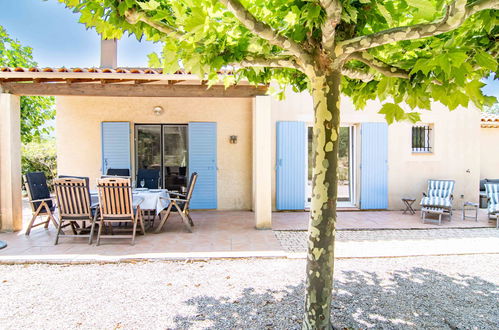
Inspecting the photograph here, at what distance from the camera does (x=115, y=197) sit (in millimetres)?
4805

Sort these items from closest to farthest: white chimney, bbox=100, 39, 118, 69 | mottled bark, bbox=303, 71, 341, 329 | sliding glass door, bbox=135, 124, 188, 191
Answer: mottled bark, bbox=303, 71, 341, 329
sliding glass door, bbox=135, 124, 188, 191
white chimney, bbox=100, 39, 118, 69

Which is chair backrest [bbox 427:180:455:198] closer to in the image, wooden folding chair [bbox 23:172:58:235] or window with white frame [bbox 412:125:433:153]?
window with white frame [bbox 412:125:433:153]

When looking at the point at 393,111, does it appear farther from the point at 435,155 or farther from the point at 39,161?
the point at 39,161

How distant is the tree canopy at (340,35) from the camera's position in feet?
5.46

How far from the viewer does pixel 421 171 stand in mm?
8391

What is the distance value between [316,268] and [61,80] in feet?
19.7

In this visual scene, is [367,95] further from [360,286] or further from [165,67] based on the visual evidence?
A: [360,286]

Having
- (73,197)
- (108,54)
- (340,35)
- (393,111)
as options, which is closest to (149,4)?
(340,35)

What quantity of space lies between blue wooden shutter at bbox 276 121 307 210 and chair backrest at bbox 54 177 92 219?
4544mm

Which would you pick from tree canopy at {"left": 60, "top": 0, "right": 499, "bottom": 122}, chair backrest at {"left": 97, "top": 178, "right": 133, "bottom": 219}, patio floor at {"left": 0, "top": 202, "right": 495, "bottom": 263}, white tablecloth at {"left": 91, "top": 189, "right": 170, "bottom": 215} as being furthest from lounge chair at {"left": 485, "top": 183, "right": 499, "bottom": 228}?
chair backrest at {"left": 97, "top": 178, "right": 133, "bottom": 219}

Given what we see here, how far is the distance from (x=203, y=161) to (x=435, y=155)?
639 centimetres

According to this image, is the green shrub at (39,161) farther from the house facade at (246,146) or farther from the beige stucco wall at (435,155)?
the beige stucco wall at (435,155)

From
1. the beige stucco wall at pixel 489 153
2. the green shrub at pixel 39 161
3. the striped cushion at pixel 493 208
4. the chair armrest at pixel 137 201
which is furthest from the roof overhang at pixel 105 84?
the beige stucco wall at pixel 489 153

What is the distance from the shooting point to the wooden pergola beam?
579cm
